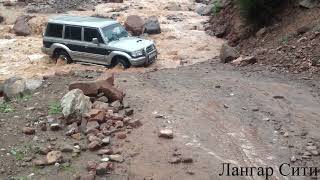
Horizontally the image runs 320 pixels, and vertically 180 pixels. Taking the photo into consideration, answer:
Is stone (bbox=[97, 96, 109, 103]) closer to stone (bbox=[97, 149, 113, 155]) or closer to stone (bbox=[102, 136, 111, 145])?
stone (bbox=[102, 136, 111, 145])

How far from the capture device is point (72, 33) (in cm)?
1717

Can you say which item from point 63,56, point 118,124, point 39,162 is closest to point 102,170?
point 39,162

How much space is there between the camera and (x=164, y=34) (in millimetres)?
22516

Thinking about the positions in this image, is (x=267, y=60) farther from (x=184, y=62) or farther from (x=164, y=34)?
(x=164, y=34)

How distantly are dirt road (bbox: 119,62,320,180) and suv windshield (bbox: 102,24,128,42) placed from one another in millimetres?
3681

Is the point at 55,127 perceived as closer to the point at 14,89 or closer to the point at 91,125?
the point at 91,125

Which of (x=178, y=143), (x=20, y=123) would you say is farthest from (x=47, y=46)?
(x=178, y=143)

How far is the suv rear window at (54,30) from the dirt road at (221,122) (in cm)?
522

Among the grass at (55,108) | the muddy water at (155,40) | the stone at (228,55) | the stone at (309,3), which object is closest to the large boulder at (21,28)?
the muddy water at (155,40)

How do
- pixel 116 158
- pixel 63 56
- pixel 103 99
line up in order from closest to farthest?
pixel 116 158 < pixel 103 99 < pixel 63 56

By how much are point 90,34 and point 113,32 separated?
80 cm

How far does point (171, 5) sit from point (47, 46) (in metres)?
11.6

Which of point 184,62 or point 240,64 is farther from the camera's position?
point 184,62

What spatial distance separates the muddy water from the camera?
59.5 feet
